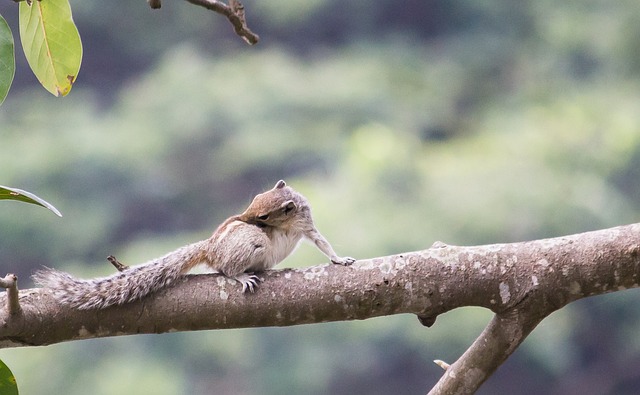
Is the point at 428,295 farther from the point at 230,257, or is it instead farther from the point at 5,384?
the point at 5,384

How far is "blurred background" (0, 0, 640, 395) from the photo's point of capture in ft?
21.8

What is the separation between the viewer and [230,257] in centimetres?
181

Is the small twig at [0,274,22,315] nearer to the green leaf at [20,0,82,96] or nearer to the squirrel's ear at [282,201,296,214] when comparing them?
the green leaf at [20,0,82,96]

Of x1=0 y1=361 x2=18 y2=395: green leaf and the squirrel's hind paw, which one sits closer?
x1=0 y1=361 x2=18 y2=395: green leaf

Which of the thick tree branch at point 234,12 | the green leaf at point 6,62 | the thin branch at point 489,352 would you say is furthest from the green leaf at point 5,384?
the thin branch at point 489,352

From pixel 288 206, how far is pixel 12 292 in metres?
0.80

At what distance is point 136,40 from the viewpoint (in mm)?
10078

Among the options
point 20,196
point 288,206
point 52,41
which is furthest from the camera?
point 288,206

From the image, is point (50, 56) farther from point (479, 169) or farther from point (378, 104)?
point (378, 104)

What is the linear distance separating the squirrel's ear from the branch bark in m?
0.50

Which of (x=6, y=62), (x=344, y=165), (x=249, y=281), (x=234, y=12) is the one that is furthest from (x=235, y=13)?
(x=344, y=165)

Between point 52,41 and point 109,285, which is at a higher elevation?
point 52,41

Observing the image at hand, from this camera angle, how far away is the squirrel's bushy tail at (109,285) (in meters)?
1.56

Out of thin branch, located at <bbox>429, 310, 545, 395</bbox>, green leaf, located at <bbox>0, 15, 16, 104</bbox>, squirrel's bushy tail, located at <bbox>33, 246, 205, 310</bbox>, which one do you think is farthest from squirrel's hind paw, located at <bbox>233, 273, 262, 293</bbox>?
green leaf, located at <bbox>0, 15, 16, 104</bbox>
